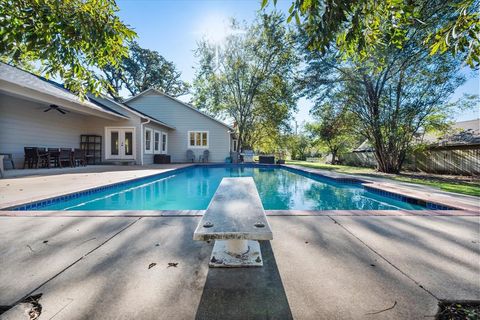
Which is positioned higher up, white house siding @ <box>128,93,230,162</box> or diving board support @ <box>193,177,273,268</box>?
white house siding @ <box>128,93,230,162</box>

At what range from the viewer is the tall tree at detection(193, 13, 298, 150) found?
1684 centimetres

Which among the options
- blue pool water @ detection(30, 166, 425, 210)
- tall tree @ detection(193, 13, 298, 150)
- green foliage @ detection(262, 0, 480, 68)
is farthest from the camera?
tall tree @ detection(193, 13, 298, 150)

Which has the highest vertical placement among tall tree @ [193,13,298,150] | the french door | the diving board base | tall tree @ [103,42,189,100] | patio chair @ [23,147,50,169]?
tall tree @ [103,42,189,100]

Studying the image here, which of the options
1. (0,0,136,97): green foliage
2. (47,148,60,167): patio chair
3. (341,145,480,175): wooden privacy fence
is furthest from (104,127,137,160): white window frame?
(341,145,480,175): wooden privacy fence

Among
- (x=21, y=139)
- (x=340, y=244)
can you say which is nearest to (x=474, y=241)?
(x=340, y=244)

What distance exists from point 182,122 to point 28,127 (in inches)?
341

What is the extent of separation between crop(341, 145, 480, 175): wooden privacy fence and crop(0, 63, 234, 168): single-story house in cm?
1266

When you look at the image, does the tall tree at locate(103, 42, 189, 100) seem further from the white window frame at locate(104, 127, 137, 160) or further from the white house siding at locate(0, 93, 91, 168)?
the white house siding at locate(0, 93, 91, 168)

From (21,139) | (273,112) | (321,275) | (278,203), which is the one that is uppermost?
(273,112)

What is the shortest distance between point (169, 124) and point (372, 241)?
52.3 ft

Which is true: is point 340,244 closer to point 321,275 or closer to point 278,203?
point 321,275

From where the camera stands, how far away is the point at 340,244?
6.64ft

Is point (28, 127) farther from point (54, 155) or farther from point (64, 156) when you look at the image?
point (64, 156)

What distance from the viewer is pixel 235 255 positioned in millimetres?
1711
